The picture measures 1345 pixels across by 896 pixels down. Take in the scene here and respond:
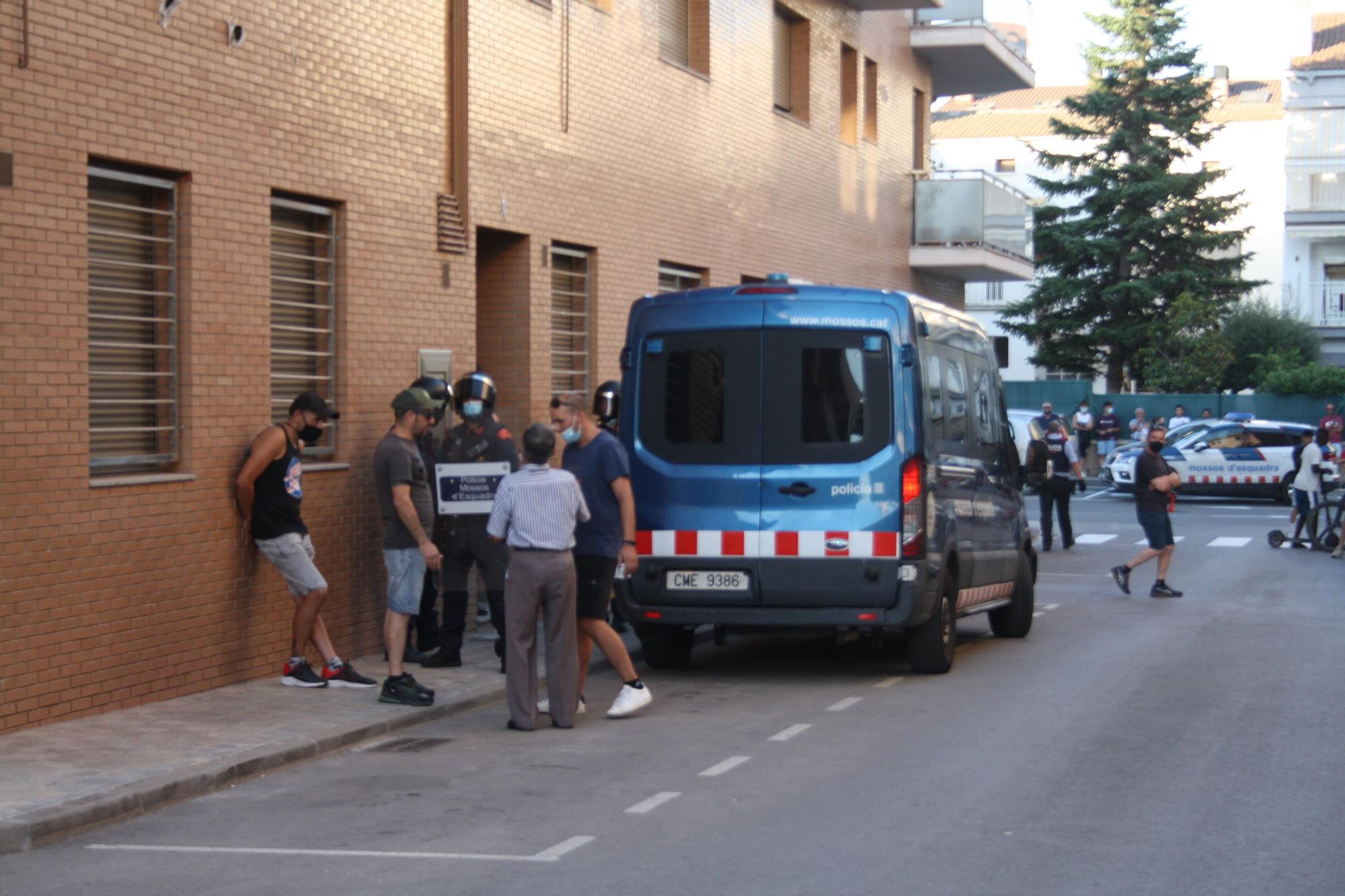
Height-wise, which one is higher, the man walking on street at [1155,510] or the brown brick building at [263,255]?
the brown brick building at [263,255]

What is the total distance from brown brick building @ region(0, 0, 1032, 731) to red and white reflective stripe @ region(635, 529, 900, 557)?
2.41 metres

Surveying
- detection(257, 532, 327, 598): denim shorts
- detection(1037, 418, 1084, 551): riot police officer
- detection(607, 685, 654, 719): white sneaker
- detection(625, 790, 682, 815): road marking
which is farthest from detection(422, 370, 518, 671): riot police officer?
detection(1037, 418, 1084, 551): riot police officer

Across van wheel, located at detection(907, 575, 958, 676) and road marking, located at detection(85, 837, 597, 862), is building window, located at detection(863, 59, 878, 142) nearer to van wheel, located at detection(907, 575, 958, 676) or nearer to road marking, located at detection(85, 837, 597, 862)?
van wheel, located at detection(907, 575, 958, 676)

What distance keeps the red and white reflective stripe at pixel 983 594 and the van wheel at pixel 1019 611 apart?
0.48 ft

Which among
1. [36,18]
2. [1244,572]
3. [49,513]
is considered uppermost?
[36,18]

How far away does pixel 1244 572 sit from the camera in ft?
67.1

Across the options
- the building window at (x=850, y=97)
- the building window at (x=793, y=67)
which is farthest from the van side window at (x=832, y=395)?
the building window at (x=850, y=97)

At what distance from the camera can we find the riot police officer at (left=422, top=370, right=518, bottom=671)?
468 inches

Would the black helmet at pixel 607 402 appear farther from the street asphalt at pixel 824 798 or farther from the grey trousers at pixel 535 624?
the grey trousers at pixel 535 624

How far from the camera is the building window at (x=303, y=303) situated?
1185 cm

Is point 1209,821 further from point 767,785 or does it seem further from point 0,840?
point 0,840

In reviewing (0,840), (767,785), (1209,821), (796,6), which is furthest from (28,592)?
(796,6)

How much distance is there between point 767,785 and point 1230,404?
1643 inches

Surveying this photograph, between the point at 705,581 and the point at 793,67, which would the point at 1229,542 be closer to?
the point at 793,67
